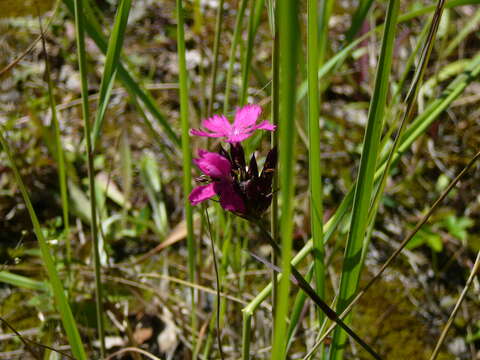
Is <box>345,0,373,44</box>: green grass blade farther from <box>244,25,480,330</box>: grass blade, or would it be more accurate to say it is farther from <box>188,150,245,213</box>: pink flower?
<box>188,150,245,213</box>: pink flower

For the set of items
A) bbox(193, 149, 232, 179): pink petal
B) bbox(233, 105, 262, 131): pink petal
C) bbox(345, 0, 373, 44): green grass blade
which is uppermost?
bbox(345, 0, 373, 44): green grass blade

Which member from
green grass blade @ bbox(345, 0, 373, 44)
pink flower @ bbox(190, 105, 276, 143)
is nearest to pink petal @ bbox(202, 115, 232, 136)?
pink flower @ bbox(190, 105, 276, 143)

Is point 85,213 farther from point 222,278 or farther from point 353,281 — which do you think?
point 353,281

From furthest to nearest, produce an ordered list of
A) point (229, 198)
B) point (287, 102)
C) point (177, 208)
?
point (177, 208)
point (229, 198)
point (287, 102)

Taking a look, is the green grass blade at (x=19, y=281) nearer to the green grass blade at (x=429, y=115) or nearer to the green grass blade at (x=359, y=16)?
the green grass blade at (x=429, y=115)

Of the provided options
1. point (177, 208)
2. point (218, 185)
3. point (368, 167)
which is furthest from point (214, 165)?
point (177, 208)

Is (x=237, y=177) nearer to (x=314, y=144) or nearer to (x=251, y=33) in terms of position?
(x=314, y=144)
